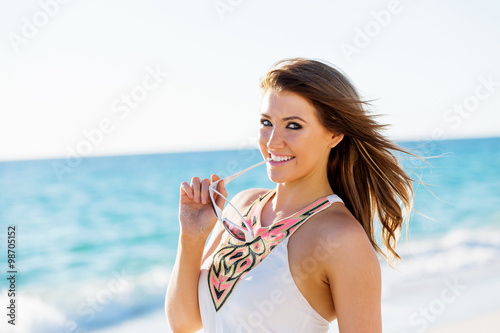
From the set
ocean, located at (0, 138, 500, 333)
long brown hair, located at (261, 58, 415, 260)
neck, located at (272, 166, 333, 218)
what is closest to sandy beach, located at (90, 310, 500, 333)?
ocean, located at (0, 138, 500, 333)

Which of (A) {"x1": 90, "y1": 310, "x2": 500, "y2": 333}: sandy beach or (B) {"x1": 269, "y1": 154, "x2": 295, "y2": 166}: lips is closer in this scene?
(B) {"x1": 269, "y1": 154, "x2": 295, "y2": 166}: lips

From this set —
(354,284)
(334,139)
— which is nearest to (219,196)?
(334,139)

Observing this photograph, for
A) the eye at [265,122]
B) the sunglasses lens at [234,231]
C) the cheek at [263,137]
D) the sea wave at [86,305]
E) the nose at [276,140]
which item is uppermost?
the sea wave at [86,305]

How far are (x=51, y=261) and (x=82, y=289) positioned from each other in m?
2.58

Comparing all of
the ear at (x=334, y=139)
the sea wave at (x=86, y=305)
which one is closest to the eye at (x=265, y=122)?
the ear at (x=334, y=139)

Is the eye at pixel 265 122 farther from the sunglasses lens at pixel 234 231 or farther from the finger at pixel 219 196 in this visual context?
the sunglasses lens at pixel 234 231

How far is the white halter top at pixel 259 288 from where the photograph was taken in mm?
2293

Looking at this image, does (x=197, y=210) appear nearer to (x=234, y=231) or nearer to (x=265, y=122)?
(x=234, y=231)

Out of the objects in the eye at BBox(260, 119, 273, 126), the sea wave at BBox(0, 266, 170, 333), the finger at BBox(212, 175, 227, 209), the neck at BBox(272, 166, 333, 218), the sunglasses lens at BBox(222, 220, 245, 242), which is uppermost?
the sea wave at BBox(0, 266, 170, 333)

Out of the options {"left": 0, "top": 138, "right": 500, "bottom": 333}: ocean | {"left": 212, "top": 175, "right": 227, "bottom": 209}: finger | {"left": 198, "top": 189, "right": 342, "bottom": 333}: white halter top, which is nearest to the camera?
{"left": 198, "top": 189, "right": 342, "bottom": 333}: white halter top

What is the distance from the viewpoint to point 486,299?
745cm

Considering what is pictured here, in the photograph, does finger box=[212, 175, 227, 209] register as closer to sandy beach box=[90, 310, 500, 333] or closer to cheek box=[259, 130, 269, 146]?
cheek box=[259, 130, 269, 146]

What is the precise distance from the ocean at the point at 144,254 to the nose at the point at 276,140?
0.73 m

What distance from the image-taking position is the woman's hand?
8.23ft
